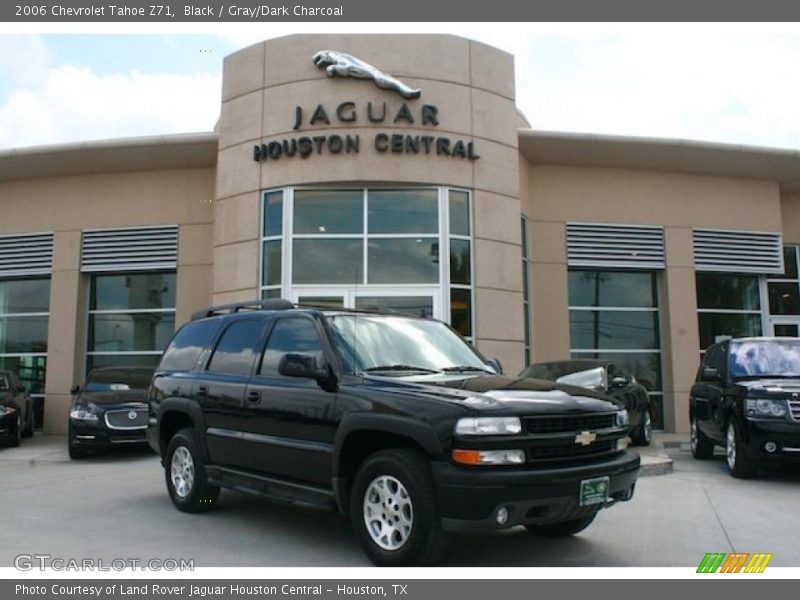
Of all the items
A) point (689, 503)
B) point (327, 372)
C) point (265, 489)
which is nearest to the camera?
point (327, 372)

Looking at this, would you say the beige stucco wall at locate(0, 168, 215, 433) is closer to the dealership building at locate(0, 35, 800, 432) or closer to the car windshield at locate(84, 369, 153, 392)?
the dealership building at locate(0, 35, 800, 432)

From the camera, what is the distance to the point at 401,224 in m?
13.9

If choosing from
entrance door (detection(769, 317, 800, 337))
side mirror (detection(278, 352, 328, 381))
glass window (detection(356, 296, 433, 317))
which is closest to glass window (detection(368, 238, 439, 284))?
glass window (detection(356, 296, 433, 317))

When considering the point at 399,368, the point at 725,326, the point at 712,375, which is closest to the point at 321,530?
the point at 399,368

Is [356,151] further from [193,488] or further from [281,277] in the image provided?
[193,488]

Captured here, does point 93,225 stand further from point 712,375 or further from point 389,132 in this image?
point 712,375

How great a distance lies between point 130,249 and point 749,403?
1345 centimetres

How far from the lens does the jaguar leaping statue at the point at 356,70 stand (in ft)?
45.1

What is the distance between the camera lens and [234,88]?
1484 centimetres

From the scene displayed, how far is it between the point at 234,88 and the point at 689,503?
1176 cm

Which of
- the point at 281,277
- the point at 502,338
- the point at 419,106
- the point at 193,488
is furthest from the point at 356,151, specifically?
the point at 193,488

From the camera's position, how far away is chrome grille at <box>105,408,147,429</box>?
11.4 meters

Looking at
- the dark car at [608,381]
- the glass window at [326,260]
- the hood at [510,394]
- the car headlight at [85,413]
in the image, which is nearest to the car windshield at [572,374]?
the dark car at [608,381]

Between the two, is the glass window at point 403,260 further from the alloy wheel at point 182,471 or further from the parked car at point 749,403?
the alloy wheel at point 182,471
